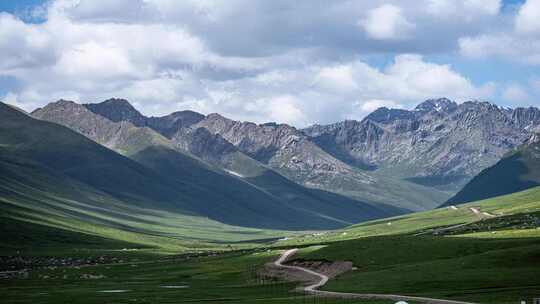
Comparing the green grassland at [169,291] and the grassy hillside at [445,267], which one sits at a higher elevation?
the grassy hillside at [445,267]

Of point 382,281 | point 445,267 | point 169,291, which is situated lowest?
point 169,291

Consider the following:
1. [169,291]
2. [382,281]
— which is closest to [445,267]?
[382,281]

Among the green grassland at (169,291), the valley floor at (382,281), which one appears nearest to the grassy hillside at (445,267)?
the valley floor at (382,281)

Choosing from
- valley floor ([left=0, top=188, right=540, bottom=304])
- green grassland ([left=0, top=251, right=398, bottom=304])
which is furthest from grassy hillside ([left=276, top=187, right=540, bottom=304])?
green grassland ([left=0, top=251, right=398, bottom=304])

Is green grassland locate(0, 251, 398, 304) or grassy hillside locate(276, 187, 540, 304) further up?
grassy hillside locate(276, 187, 540, 304)

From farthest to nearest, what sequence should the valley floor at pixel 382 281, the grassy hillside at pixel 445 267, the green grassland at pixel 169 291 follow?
the green grassland at pixel 169 291, the valley floor at pixel 382 281, the grassy hillside at pixel 445 267

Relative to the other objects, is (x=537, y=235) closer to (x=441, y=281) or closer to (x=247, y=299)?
(x=441, y=281)

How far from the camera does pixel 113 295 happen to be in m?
155

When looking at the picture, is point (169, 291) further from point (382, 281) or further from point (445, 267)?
point (445, 267)

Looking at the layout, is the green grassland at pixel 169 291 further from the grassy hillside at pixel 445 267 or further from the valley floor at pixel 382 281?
the grassy hillside at pixel 445 267

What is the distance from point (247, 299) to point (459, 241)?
58689mm

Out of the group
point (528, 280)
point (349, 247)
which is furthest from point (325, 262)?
point (528, 280)

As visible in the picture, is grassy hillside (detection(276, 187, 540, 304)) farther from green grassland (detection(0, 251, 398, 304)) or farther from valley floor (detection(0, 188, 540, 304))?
green grassland (detection(0, 251, 398, 304))

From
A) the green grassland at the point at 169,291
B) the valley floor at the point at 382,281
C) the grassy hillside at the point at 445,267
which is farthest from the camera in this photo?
the green grassland at the point at 169,291
